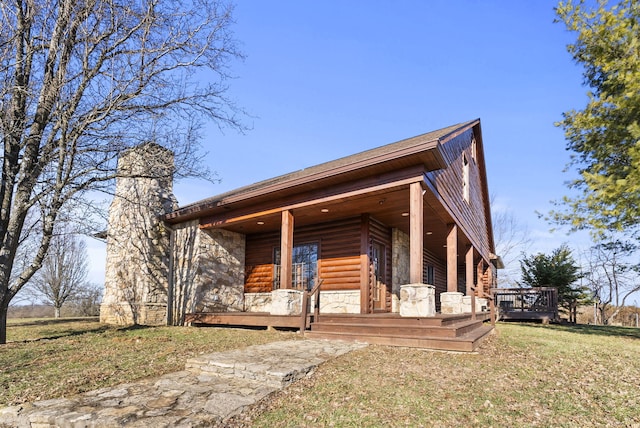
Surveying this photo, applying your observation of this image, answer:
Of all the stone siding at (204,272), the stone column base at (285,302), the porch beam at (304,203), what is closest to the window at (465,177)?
the porch beam at (304,203)

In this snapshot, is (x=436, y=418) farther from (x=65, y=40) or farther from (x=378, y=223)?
(x=65, y=40)

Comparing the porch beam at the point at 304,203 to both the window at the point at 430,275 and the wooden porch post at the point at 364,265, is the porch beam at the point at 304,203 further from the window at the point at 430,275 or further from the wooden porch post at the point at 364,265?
the window at the point at 430,275

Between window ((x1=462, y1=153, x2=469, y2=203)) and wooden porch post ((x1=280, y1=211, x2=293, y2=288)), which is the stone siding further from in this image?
window ((x1=462, y1=153, x2=469, y2=203))

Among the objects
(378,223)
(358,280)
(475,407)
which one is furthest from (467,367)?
(378,223)

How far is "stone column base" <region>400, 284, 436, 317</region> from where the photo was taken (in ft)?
21.9

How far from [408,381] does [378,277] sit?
22.1ft

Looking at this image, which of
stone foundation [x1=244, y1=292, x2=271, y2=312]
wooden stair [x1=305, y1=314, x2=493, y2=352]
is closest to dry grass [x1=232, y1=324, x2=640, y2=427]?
wooden stair [x1=305, y1=314, x2=493, y2=352]

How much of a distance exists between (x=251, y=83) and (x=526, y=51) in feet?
25.2

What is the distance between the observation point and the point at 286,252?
905 cm

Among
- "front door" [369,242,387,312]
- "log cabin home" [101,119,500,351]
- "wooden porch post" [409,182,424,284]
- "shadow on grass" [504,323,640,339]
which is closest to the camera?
"wooden porch post" [409,182,424,284]

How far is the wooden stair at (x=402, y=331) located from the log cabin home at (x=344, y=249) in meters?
0.02

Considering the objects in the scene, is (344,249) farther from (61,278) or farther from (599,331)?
(61,278)

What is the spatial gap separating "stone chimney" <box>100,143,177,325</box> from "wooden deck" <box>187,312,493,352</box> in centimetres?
444

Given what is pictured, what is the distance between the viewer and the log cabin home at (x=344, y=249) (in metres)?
7.05
